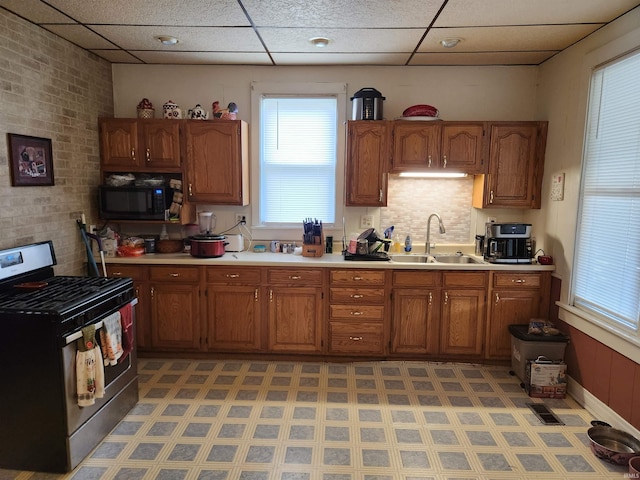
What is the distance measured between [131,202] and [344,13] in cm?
240

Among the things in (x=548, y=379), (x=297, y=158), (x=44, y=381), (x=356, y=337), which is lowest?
(x=548, y=379)

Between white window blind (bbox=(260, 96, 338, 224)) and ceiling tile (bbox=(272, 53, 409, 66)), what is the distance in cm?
33

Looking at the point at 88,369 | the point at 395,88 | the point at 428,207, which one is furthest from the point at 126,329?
the point at 395,88

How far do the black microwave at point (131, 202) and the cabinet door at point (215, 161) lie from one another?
0.97ft

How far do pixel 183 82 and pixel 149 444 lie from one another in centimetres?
319

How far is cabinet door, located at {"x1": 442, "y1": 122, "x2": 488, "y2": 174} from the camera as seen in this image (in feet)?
12.2

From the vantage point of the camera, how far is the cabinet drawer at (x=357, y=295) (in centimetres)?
363

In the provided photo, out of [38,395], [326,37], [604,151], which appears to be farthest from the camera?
[326,37]

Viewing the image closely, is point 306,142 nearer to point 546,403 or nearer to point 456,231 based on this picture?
point 456,231

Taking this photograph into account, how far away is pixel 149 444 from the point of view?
2549mm

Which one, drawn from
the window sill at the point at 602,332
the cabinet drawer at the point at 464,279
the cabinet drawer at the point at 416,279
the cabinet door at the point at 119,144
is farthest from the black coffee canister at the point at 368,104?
the window sill at the point at 602,332

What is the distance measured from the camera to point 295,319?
3686mm

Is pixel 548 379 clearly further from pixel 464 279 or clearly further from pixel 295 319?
pixel 295 319

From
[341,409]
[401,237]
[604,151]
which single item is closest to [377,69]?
[401,237]
